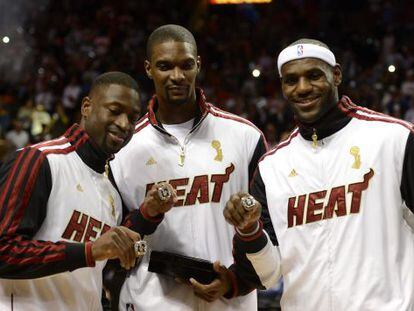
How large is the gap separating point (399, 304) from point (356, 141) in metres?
0.83

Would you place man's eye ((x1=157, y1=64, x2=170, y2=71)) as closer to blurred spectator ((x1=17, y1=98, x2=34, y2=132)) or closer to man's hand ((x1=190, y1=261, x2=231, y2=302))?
man's hand ((x1=190, y1=261, x2=231, y2=302))

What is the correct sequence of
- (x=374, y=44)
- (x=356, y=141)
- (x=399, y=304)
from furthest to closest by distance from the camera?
(x=374, y=44)
(x=356, y=141)
(x=399, y=304)

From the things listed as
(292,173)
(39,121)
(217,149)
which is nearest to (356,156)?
(292,173)

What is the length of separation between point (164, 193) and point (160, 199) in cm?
4

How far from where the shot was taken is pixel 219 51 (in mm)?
16641

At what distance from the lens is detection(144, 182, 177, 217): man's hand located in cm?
399

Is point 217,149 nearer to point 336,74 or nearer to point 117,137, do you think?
point 117,137

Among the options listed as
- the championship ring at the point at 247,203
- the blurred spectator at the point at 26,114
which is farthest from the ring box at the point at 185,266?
the blurred spectator at the point at 26,114

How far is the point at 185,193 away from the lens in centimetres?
447

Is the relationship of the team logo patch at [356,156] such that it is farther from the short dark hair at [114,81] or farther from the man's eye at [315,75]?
the short dark hair at [114,81]

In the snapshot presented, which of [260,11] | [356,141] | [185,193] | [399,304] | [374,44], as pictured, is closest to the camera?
[399,304]

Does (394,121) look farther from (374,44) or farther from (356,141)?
(374,44)

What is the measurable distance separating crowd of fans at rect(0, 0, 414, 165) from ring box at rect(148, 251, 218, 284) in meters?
6.97

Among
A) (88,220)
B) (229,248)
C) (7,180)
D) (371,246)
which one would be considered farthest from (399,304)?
(7,180)
